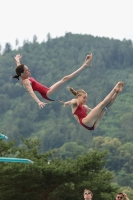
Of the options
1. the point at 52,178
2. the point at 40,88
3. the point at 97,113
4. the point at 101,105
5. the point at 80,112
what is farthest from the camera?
the point at 52,178

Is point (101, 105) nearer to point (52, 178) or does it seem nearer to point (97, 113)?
point (97, 113)

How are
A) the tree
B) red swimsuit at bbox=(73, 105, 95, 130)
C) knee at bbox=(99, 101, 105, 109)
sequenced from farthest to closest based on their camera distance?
the tree, red swimsuit at bbox=(73, 105, 95, 130), knee at bbox=(99, 101, 105, 109)

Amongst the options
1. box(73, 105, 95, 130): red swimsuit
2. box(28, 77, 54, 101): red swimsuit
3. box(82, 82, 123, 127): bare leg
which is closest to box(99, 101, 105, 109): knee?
box(82, 82, 123, 127): bare leg

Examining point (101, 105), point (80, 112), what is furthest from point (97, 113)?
point (80, 112)

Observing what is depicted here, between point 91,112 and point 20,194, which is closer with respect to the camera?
point 91,112

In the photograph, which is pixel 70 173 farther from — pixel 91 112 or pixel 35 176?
pixel 91 112

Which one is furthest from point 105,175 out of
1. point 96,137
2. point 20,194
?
point 96,137

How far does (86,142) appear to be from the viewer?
19612 centimetres

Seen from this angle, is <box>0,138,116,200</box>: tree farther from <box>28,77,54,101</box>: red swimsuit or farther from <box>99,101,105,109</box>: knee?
<box>99,101,105,109</box>: knee

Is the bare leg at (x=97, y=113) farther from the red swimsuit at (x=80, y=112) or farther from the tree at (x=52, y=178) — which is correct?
the tree at (x=52, y=178)

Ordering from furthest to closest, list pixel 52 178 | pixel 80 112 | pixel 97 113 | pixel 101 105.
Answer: pixel 52 178 < pixel 80 112 < pixel 97 113 < pixel 101 105

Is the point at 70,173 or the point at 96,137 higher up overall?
the point at 96,137

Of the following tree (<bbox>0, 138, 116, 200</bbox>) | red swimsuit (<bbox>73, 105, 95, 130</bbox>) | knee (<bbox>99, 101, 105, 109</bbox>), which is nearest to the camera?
knee (<bbox>99, 101, 105, 109</bbox>)

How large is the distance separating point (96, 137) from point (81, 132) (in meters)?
8.05
